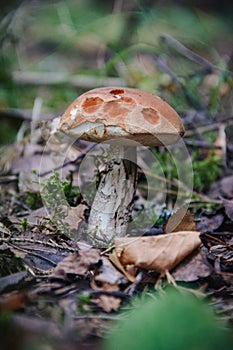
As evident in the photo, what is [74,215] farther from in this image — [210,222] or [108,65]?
[108,65]

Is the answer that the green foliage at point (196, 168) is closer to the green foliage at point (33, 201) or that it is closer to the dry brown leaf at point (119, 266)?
the green foliage at point (33, 201)

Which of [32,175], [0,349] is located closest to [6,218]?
[32,175]

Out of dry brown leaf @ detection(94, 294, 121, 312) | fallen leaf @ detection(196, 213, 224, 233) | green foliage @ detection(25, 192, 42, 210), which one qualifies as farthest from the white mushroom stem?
dry brown leaf @ detection(94, 294, 121, 312)

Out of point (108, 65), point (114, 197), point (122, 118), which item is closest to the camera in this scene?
point (122, 118)

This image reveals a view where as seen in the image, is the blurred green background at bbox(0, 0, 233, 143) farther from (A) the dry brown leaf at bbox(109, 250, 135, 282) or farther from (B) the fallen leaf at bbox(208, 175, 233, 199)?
(A) the dry brown leaf at bbox(109, 250, 135, 282)

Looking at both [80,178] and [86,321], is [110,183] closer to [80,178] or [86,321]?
[80,178]

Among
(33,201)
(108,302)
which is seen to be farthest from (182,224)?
(33,201)

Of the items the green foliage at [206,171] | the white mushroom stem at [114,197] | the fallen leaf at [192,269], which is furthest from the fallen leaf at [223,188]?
the fallen leaf at [192,269]
